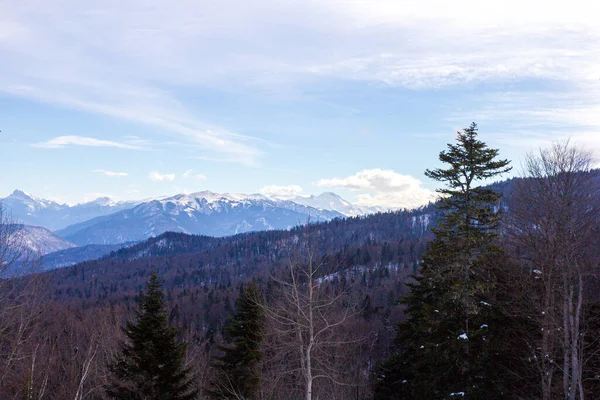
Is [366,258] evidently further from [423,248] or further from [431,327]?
[431,327]

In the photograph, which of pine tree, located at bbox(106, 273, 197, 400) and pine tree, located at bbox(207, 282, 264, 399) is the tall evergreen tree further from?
pine tree, located at bbox(106, 273, 197, 400)

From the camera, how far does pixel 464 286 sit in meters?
→ 20.4

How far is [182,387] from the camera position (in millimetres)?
18391

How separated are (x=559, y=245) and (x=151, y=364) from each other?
59.2 ft

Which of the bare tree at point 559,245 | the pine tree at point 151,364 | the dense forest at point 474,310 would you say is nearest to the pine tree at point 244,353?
the dense forest at point 474,310

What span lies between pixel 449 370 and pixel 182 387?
12.6m

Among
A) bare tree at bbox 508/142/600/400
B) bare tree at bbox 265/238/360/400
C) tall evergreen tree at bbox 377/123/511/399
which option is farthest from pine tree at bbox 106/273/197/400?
bare tree at bbox 508/142/600/400

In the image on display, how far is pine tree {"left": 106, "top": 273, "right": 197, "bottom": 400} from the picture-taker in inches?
701

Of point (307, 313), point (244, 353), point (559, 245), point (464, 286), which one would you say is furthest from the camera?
point (244, 353)

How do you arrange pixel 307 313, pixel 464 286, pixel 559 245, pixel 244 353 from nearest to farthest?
pixel 307 313 < pixel 559 245 < pixel 464 286 < pixel 244 353

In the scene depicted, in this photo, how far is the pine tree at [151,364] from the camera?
1781 cm

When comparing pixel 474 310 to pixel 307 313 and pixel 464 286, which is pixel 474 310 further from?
pixel 307 313

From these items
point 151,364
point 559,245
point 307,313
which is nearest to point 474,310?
point 559,245

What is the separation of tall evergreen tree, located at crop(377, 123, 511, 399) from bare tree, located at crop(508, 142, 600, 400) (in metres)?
1.86
